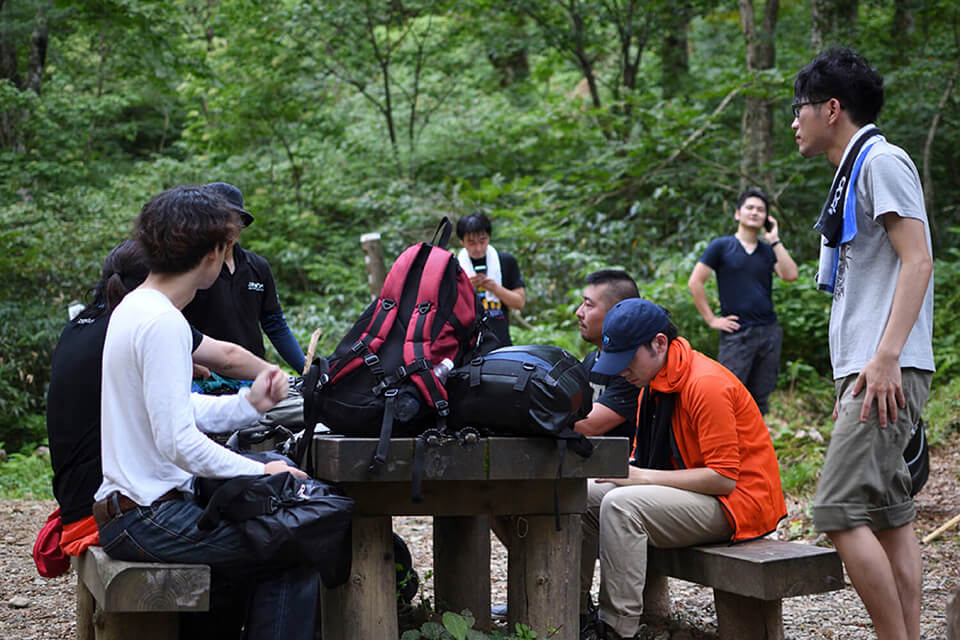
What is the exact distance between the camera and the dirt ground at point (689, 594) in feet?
13.6

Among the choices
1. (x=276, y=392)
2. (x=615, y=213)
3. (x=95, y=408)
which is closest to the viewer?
(x=276, y=392)

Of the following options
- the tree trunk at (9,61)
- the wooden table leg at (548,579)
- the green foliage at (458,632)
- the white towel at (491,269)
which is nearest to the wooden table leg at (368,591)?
the green foliage at (458,632)

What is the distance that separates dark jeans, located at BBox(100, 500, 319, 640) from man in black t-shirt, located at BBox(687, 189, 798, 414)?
16.8 feet

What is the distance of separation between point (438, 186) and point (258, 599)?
12113 millimetres

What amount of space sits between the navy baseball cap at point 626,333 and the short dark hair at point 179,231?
1.54 m

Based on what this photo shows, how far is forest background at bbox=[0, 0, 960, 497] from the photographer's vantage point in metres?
9.99

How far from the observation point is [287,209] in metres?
15.5

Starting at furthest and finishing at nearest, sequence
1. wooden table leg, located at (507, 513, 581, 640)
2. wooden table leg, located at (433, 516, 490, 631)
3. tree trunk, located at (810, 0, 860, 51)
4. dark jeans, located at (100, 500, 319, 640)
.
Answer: tree trunk, located at (810, 0, 860, 51) → wooden table leg, located at (433, 516, 490, 631) → wooden table leg, located at (507, 513, 581, 640) → dark jeans, located at (100, 500, 319, 640)

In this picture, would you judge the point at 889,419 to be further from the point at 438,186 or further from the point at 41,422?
the point at 438,186

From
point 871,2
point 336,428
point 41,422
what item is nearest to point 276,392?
point 336,428

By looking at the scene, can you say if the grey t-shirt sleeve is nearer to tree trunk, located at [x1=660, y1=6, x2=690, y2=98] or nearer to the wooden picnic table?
the wooden picnic table

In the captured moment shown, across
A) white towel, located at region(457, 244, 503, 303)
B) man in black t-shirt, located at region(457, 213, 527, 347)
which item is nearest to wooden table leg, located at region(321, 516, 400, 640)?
man in black t-shirt, located at region(457, 213, 527, 347)

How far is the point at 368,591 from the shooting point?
3.13 metres

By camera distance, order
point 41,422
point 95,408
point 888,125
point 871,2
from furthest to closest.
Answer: point 871,2
point 888,125
point 41,422
point 95,408
